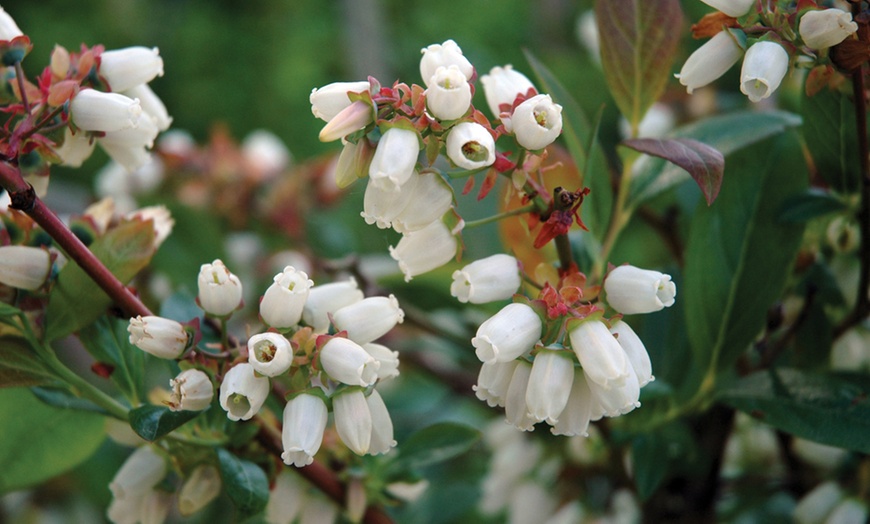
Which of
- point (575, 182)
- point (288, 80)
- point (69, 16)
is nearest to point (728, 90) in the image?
point (575, 182)

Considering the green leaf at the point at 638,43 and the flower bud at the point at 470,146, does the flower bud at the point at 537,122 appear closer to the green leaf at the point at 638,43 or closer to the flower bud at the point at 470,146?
the flower bud at the point at 470,146

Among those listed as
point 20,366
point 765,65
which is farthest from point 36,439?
point 765,65

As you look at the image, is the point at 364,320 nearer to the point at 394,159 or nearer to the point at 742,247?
the point at 394,159

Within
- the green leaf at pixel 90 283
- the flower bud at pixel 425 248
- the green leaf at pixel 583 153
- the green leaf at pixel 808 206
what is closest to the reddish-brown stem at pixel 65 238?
the green leaf at pixel 90 283

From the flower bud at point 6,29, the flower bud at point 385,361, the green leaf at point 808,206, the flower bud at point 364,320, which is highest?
the flower bud at point 6,29

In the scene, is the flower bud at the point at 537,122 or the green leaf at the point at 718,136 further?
the green leaf at the point at 718,136

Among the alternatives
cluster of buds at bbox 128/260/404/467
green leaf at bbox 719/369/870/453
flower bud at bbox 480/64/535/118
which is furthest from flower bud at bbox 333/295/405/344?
green leaf at bbox 719/369/870/453

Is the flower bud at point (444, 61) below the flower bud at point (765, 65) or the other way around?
the other way around

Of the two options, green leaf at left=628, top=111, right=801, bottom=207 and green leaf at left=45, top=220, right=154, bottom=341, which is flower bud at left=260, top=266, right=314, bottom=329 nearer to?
green leaf at left=45, top=220, right=154, bottom=341
